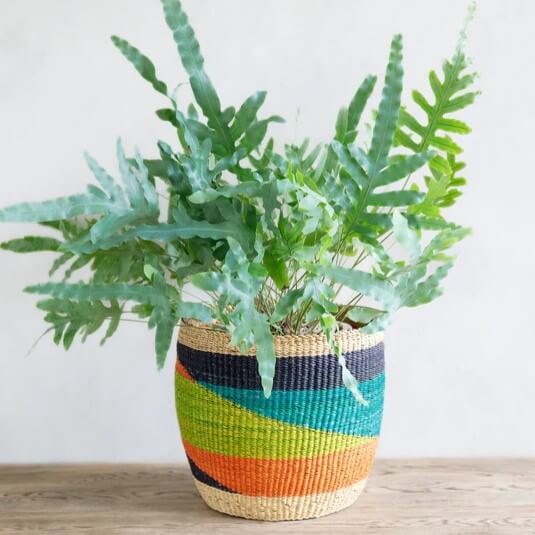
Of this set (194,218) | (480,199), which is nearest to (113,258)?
(194,218)

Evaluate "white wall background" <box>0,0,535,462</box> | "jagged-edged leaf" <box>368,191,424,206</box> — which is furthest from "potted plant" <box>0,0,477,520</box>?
"white wall background" <box>0,0,535,462</box>

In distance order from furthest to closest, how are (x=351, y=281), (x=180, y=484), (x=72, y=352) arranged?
(x=72, y=352) → (x=180, y=484) → (x=351, y=281)

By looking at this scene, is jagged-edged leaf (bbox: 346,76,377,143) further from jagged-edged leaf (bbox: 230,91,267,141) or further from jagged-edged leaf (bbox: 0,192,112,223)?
jagged-edged leaf (bbox: 0,192,112,223)

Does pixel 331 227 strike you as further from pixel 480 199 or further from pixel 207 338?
pixel 480 199

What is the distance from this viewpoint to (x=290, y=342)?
113 cm

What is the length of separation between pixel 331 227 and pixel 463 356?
57 cm

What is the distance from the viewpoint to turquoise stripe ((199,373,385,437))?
1.13 meters

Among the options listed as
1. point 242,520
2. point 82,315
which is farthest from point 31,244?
point 242,520

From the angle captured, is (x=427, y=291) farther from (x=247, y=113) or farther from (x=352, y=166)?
(x=247, y=113)

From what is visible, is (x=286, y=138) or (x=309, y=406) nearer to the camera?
(x=309, y=406)

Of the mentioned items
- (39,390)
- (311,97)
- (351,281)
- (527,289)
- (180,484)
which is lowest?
(180,484)

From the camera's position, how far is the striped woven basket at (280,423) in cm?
A: 113

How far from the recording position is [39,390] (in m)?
1.48

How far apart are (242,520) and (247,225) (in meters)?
0.45
